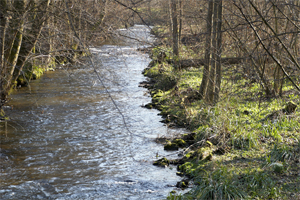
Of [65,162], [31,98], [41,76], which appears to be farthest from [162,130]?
[41,76]

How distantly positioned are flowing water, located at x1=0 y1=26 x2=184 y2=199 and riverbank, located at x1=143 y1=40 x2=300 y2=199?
1.97ft

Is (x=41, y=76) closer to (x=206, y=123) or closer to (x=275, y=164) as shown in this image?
(x=206, y=123)

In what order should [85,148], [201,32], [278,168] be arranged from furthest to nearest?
[201,32], [85,148], [278,168]

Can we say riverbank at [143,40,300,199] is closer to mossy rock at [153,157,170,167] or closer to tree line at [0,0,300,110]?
mossy rock at [153,157,170,167]

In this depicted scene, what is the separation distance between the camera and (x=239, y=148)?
7531 mm

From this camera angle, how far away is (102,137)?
9555mm

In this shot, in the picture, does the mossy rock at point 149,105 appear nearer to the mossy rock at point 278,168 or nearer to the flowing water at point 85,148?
the flowing water at point 85,148

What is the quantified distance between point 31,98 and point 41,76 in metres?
4.52

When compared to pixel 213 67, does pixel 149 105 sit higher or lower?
lower

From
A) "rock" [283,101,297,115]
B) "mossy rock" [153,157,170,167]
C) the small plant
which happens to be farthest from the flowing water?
"rock" [283,101,297,115]

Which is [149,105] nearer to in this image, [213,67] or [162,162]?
[213,67]

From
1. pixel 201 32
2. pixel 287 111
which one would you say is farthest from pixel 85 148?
pixel 287 111

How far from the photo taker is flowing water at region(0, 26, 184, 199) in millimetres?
6445

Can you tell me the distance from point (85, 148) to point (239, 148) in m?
4.09
